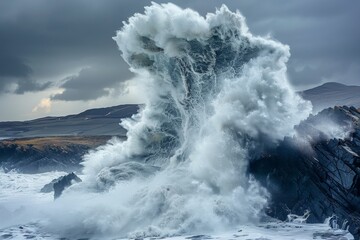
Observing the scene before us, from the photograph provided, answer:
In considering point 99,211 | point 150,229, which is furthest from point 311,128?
point 99,211

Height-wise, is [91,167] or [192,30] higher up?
[192,30]

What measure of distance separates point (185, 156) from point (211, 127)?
3278 millimetres

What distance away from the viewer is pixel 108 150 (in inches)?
1451

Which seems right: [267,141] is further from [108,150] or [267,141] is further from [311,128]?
[108,150]

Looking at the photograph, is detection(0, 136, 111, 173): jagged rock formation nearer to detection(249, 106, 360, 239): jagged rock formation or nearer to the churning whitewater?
the churning whitewater

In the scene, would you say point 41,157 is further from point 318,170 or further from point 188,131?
point 318,170

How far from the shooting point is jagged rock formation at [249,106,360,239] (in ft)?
68.2

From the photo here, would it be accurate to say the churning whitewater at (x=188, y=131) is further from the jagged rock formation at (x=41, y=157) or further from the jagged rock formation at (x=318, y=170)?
the jagged rock formation at (x=41, y=157)

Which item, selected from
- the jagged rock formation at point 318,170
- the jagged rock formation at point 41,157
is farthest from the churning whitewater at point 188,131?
the jagged rock formation at point 41,157

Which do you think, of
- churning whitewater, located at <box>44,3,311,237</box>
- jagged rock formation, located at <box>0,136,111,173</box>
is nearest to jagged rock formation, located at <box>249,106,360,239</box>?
churning whitewater, located at <box>44,3,311,237</box>

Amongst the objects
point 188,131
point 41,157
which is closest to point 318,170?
point 188,131

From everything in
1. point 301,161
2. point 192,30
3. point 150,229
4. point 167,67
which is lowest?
point 150,229

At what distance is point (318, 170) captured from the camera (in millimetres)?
22578

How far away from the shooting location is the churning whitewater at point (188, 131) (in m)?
23.1
